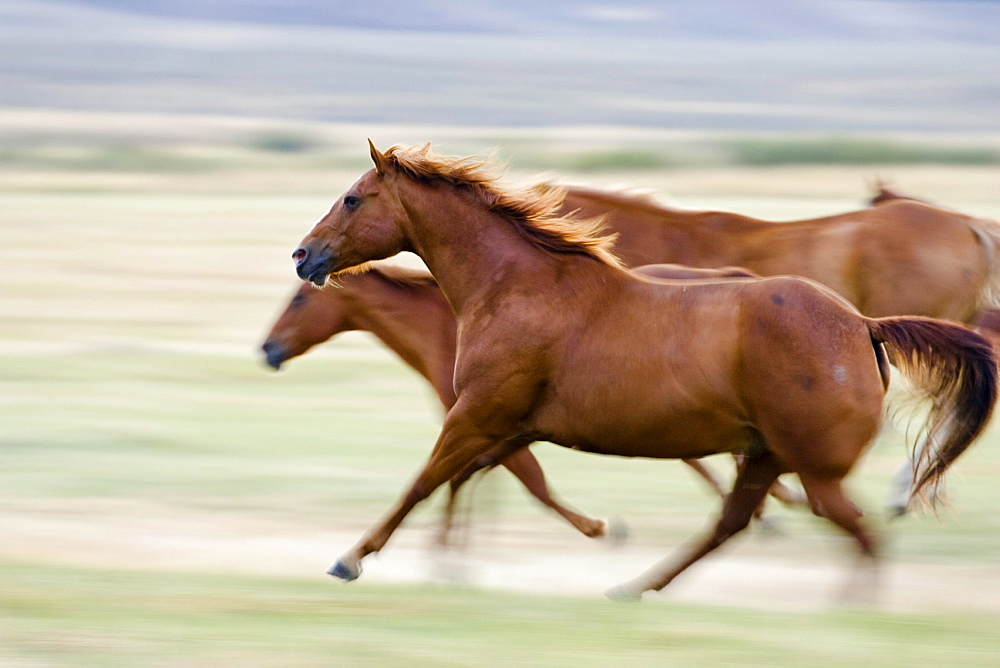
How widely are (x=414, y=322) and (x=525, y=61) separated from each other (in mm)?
88165

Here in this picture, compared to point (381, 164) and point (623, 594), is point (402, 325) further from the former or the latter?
point (623, 594)

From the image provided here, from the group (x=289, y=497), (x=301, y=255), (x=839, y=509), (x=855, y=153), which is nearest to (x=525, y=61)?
(x=855, y=153)

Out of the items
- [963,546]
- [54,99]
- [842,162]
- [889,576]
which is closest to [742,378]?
[889,576]

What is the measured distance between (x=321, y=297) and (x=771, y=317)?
2.85 m

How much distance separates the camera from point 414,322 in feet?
21.6

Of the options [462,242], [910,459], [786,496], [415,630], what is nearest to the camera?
[415,630]

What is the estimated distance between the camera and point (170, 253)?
61.5 ft

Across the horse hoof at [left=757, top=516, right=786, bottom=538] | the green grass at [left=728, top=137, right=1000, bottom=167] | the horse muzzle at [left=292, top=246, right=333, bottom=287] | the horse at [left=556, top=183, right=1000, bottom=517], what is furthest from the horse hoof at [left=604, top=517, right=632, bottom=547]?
the green grass at [left=728, top=137, right=1000, bottom=167]

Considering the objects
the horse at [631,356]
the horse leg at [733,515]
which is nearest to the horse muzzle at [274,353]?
the horse at [631,356]

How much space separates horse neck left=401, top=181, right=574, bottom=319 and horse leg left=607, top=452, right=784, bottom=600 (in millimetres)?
1045

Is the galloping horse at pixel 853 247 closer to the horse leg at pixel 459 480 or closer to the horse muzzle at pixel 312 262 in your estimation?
the horse leg at pixel 459 480

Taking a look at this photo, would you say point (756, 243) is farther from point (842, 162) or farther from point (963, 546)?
point (842, 162)

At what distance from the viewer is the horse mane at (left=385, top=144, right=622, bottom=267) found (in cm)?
537

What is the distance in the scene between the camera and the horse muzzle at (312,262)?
18.1 ft
